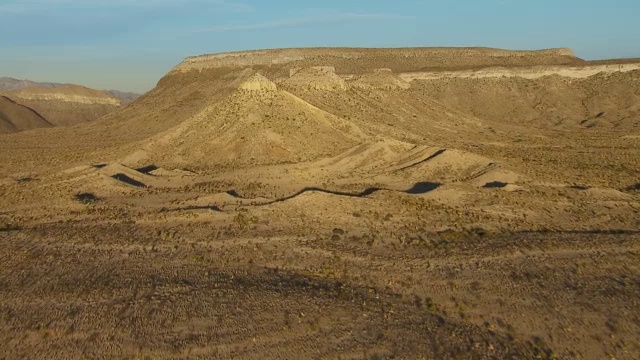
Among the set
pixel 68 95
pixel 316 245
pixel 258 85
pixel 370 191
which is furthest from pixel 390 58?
pixel 316 245

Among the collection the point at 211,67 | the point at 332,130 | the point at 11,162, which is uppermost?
the point at 211,67

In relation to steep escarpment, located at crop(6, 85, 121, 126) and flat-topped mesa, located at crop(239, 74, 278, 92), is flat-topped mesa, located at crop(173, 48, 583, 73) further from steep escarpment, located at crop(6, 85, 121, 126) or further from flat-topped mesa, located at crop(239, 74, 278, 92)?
flat-topped mesa, located at crop(239, 74, 278, 92)

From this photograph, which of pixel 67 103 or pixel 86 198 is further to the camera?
pixel 67 103

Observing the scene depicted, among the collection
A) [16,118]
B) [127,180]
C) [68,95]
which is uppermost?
[68,95]

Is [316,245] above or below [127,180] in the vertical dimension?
below

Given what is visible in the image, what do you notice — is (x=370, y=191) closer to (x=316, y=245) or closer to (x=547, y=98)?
(x=316, y=245)

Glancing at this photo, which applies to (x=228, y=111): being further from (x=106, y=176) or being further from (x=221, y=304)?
(x=221, y=304)

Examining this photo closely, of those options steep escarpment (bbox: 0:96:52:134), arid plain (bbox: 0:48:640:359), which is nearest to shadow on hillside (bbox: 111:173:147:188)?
arid plain (bbox: 0:48:640:359)

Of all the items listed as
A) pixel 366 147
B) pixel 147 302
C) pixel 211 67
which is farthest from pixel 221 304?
pixel 211 67
